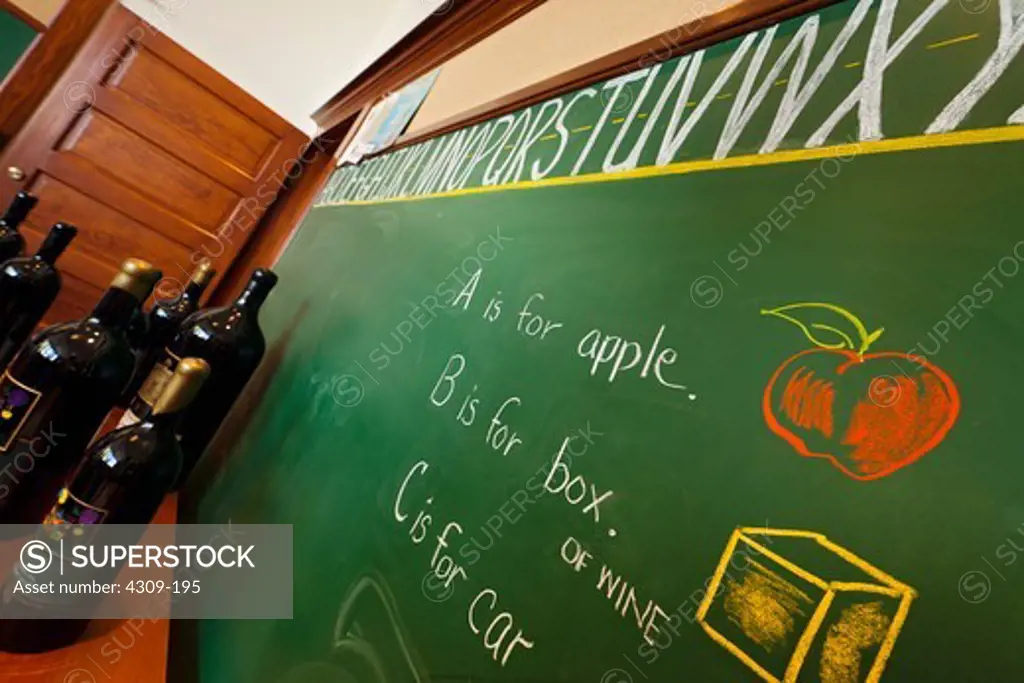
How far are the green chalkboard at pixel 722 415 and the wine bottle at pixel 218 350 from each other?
0.55 meters

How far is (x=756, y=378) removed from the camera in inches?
17.3

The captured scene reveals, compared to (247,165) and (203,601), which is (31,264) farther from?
(247,165)

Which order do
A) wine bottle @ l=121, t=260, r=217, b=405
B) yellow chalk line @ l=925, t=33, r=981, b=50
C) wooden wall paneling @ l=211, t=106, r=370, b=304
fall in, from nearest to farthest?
yellow chalk line @ l=925, t=33, r=981, b=50
wine bottle @ l=121, t=260, r=217, b=405
wooden wall paneling @ l=211, t=106, r=370, b=304

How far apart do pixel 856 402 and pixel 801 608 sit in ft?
0.45

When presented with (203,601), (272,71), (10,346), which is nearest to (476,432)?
(203,601)

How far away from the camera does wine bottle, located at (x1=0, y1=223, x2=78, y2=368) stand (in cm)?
119

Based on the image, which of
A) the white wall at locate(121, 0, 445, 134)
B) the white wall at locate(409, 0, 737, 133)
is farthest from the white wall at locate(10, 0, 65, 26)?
the white wall at locate(409, 0, 737, 133)

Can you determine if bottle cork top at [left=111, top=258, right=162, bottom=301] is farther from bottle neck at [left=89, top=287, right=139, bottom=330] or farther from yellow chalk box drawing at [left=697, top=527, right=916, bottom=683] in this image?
yellow chalk box drawing at [left=697, top=527, right=916, bottom=683]

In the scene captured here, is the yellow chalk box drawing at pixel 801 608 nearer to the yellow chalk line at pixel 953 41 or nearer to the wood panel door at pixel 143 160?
the yellow chalk line at pixel 953 41

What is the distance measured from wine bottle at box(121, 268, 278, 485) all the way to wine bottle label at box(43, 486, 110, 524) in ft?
1.61

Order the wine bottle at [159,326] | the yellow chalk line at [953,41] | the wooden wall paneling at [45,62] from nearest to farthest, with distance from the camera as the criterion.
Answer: the yellow chalk line at [953,41]
the wine bottle at [159,326]
the wooden wall paneling at [45,62]

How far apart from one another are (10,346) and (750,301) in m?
1.44

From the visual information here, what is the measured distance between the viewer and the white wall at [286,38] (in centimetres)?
332

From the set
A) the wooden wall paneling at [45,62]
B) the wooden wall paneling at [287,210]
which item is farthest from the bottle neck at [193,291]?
the wooden wall paneling at [45,62]
